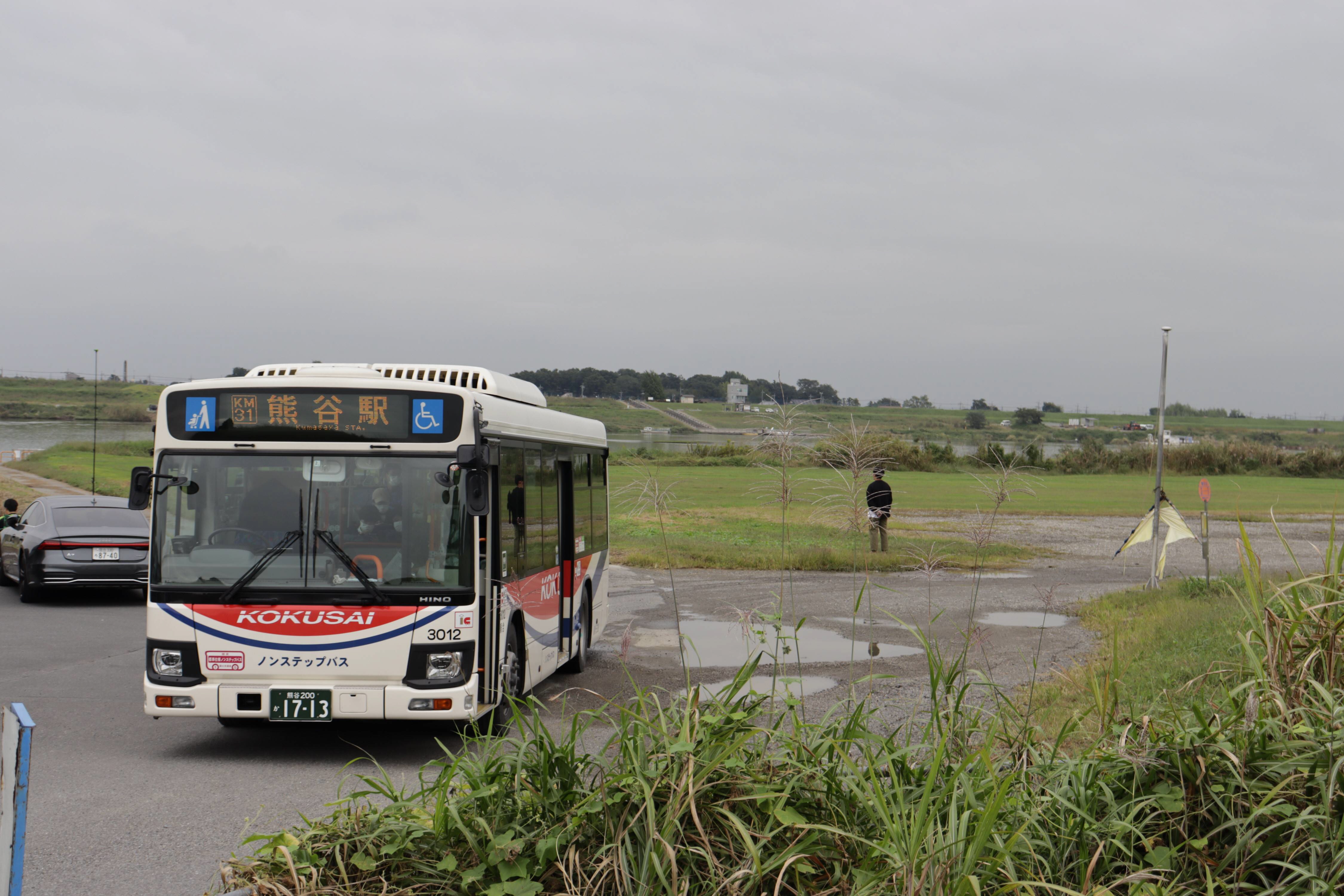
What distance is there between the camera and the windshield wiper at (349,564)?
777 centimetres

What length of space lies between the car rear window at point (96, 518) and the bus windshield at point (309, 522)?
9.88 metres

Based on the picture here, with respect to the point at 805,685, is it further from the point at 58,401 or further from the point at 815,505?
the point at 58,401

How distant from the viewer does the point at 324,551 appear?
791 centimetres

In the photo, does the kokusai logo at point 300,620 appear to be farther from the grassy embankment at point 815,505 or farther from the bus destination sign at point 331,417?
the grassy embankment at point 815,505

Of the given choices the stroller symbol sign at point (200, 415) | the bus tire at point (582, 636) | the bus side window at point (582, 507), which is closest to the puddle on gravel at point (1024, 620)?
the bus tire at point (582, 636)

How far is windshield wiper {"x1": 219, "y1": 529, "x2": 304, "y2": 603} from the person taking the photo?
7754 millimetres

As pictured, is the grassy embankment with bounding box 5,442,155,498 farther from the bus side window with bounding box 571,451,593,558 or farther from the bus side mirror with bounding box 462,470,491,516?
the bus side mirror with bounding box 462,470,491,516

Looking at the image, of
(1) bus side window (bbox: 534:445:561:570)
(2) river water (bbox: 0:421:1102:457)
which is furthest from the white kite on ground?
(2) river water (bbox: 0:421:1102:457)

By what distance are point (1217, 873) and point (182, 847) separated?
4.97m

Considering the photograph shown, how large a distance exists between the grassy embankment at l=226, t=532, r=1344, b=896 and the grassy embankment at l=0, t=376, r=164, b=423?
199 ft

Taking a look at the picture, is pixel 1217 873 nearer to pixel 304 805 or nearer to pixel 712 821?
pixel 712 821

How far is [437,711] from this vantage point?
773cm

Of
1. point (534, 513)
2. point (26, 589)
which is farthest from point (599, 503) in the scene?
point (26, 589)

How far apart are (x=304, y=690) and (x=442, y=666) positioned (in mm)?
966
